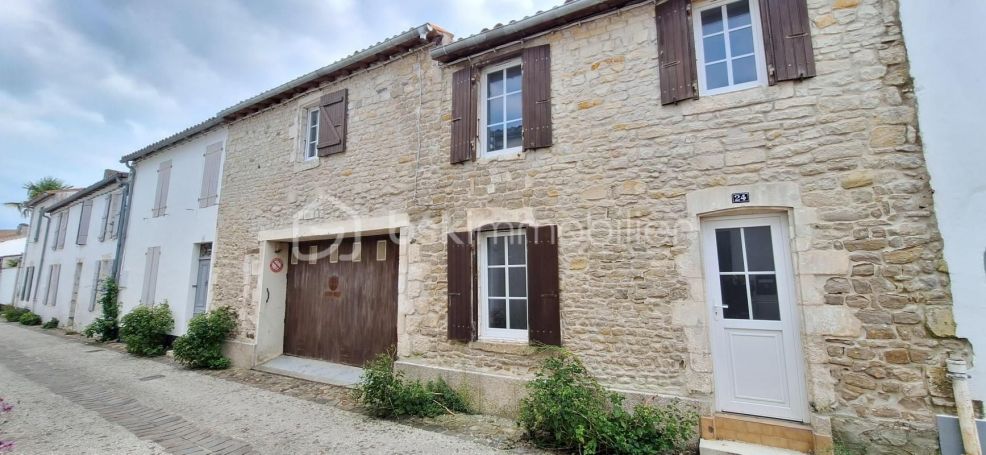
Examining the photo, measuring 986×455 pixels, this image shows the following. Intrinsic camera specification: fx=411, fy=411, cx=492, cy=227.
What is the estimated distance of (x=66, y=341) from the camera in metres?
10.3

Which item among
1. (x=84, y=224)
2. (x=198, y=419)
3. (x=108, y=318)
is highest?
(x=84, y=224)

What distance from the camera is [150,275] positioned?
950 centimetres

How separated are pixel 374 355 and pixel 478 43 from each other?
15.4 feet

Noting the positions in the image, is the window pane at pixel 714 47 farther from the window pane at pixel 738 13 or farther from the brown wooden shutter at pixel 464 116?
the brown wooden shutter at pixel 464 116

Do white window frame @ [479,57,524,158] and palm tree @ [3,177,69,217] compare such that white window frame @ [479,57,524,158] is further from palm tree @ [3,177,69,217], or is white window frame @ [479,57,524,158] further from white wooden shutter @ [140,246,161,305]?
palm tree @ [3,177,69,217]

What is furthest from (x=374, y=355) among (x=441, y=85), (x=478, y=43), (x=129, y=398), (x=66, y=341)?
(x=66, y=341)

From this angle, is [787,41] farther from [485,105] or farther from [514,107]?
[485,105]

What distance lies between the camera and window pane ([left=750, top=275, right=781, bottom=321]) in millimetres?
3672

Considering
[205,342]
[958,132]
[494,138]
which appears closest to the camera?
[958,132]

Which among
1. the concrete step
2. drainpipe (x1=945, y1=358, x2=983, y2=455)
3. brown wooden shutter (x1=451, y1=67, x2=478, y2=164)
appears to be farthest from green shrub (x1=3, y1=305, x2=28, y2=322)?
drainpipe (x1=945, y1=358, x2=983, y2=455)

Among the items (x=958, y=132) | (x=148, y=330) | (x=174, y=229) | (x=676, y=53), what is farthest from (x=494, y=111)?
(x=148, y=330)

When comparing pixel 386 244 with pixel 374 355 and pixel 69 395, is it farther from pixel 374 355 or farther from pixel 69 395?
pixel 69 395

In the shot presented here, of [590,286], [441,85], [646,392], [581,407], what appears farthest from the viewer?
[441,85]

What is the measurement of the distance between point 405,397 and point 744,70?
4953mm
